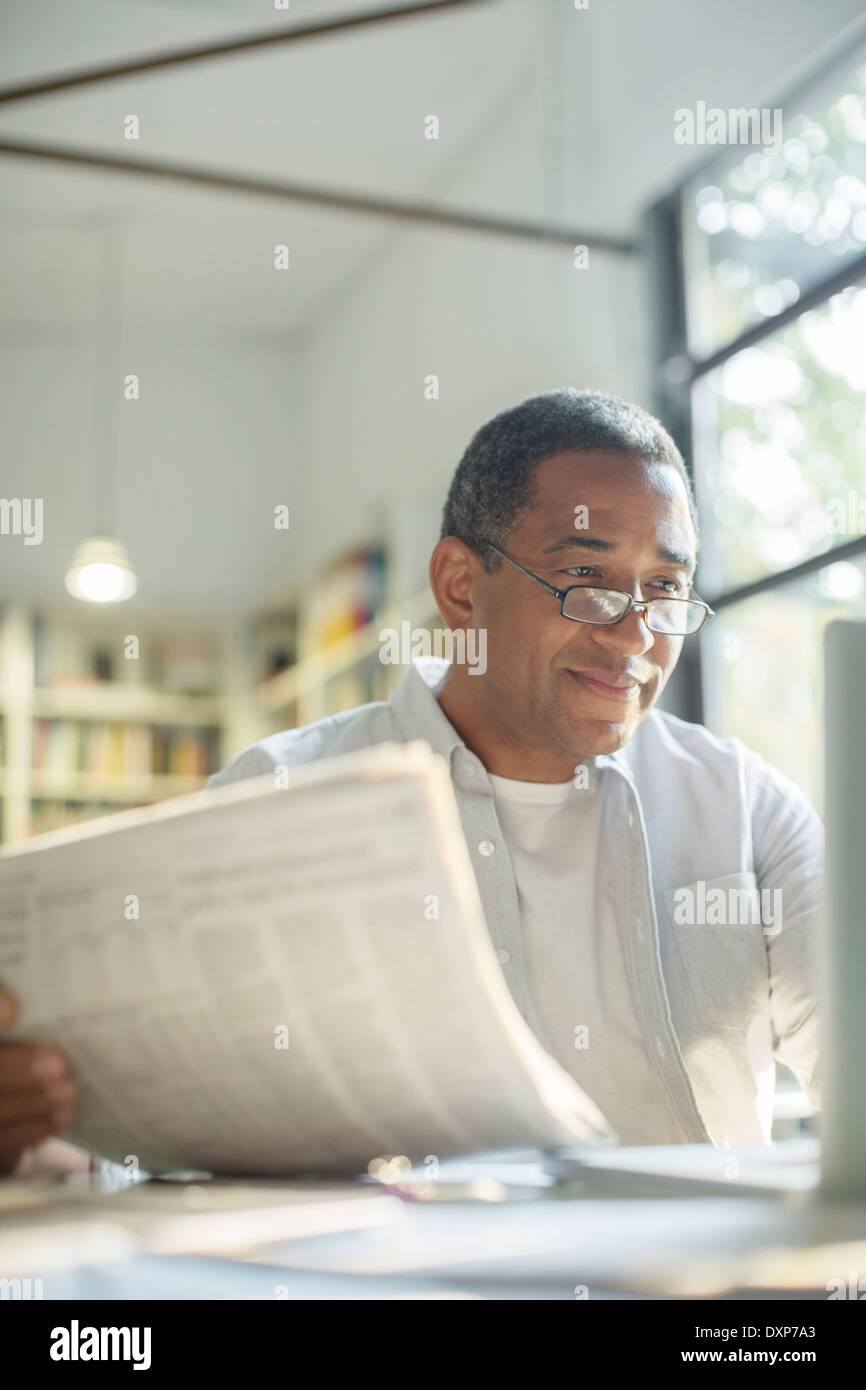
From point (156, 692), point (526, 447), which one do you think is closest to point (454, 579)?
point (526, 447)

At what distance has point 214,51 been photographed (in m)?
3.38

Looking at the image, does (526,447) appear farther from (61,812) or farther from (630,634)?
(61,812)

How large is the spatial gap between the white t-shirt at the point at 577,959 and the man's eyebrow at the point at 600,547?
293mm

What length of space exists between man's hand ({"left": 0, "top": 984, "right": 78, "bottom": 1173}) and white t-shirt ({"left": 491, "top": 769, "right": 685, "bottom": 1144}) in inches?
32.9

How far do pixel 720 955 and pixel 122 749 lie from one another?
5265mm

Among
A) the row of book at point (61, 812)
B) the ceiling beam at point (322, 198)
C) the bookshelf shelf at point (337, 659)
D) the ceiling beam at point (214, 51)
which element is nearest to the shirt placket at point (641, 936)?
the ceiling beam at point (214, 51)

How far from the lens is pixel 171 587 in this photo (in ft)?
22.5

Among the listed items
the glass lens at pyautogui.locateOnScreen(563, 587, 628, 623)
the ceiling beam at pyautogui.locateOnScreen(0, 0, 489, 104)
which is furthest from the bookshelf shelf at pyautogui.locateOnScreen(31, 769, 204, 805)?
the glass lens at pyautogui.locateOnScreen(563, 587, 628, 623)

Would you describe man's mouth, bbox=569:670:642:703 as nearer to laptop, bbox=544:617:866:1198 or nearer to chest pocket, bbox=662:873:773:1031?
chest pocket, bbox=662:873:773:1031

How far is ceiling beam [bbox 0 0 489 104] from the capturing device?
3.28 meters

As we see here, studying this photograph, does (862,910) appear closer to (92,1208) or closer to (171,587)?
(92,1208)

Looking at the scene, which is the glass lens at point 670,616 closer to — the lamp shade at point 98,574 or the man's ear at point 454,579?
the man's ear at point 454,579
